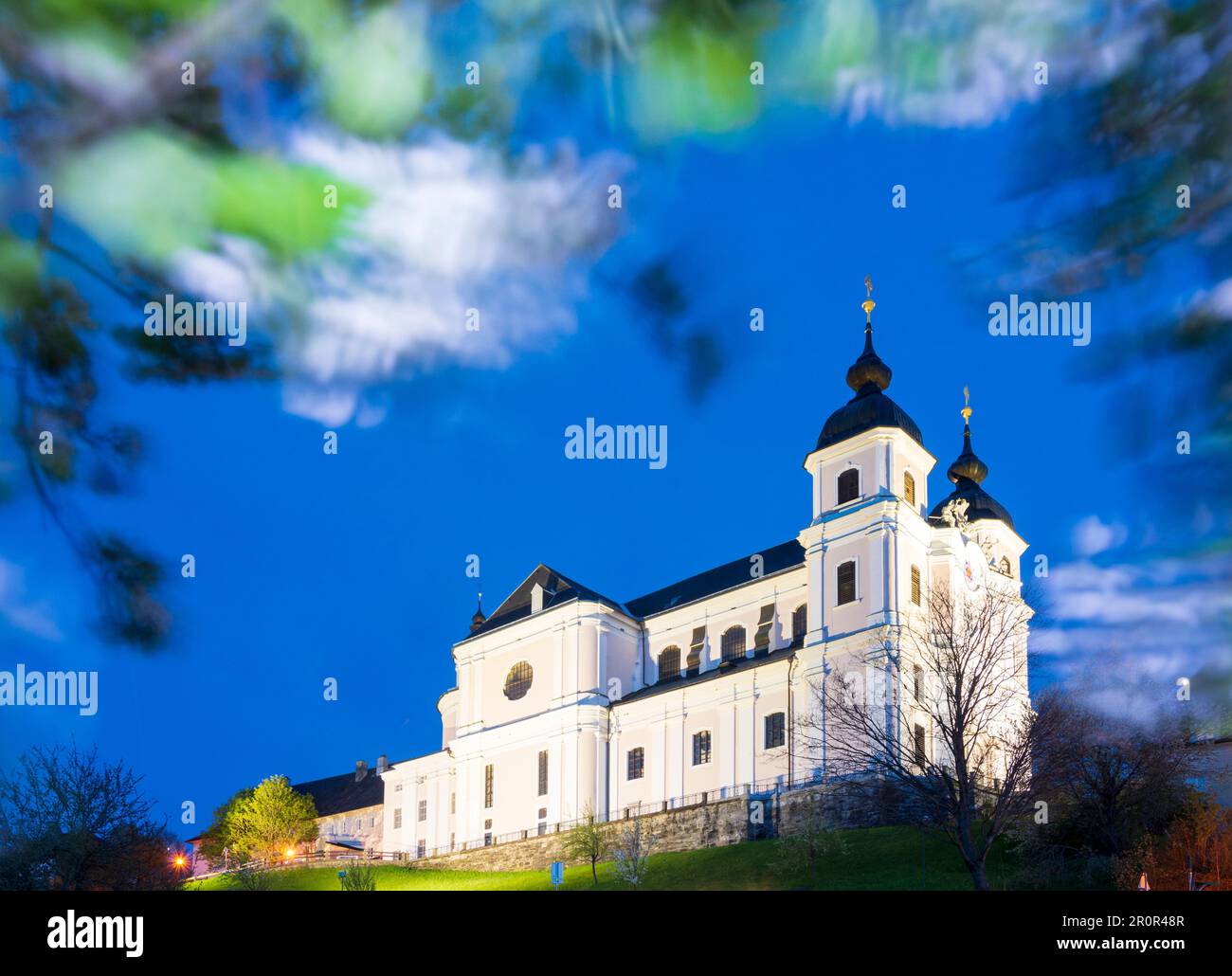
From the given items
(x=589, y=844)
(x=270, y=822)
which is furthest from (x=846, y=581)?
(x=270, y=822)

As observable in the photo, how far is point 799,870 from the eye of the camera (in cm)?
4228

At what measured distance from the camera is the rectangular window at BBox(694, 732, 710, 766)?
5744 centimetres

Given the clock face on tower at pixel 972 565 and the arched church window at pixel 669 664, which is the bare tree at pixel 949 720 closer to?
the clock face on tower at pixel 972 565

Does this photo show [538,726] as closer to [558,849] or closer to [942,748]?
[558,849]

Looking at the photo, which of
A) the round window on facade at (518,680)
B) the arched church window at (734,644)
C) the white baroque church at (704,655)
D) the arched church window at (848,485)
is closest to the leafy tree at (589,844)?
the white baroque church at (704,655)

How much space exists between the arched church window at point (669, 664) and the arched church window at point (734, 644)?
297cm

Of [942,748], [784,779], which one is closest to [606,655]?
Result: [784,779]

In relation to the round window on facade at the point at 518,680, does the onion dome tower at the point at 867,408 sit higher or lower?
higher

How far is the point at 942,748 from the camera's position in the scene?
50.2m

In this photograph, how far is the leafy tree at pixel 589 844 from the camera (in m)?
49.5

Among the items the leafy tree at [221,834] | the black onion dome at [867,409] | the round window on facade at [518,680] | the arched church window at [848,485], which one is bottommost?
the leafy tree at [221,834]

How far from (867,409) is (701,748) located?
652 inches

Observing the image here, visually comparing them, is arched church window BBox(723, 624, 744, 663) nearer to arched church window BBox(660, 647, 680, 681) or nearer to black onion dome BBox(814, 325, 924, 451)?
arched church window BBox(660, 647, 680, 681)
